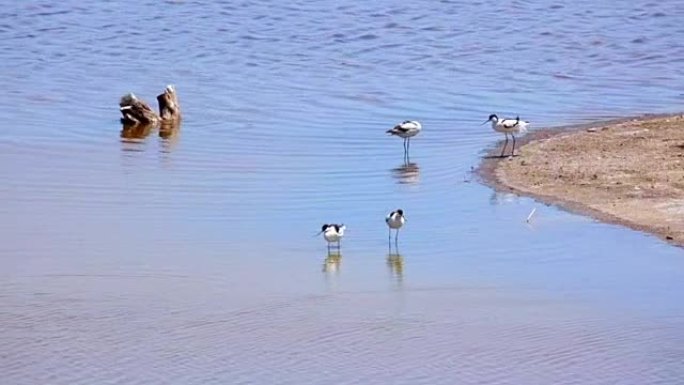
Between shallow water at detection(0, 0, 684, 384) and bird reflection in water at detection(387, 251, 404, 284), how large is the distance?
2cm

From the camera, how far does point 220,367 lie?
9.19 m

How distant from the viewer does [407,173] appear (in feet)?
50.5

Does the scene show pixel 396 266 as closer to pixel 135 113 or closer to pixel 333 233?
pixel 333 233

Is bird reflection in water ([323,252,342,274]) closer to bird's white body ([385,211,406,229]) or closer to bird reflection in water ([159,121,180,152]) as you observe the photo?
bird's white body ([385,211,406,229])

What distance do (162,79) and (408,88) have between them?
3.70 m

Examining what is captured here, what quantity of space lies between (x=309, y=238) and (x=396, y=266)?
1140mm

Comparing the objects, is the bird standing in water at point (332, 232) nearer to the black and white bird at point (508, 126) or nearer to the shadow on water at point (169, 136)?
the black and white bird at point (508, 126)

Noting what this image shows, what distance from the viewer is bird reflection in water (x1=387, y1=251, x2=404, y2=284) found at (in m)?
11.2

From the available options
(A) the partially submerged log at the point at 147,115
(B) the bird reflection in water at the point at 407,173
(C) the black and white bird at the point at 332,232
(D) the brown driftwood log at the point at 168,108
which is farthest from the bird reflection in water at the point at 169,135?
(C) the black and white bird at the point at 332,232

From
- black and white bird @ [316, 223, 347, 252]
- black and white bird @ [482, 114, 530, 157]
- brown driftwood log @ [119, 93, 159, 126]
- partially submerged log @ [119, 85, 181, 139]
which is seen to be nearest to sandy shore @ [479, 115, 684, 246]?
black and white bird @ [482, 114, 530, 157]

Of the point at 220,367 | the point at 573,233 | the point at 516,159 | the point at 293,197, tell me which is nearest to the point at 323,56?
the point at 516,159

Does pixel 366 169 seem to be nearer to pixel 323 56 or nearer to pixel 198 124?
pixel 198 124

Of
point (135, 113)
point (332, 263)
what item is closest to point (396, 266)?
point (332, 263)

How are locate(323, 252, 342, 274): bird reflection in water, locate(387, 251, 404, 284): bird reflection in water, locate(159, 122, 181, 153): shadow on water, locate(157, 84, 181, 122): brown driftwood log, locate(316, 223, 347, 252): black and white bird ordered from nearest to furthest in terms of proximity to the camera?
1. locate(387, 251, 404, 284): bird reflection in water
2. locate(323, 252, 342, 274): bird reflection in water
3. locate(316, 223, 347, 252): black and white bird
4. locate(159, 122, 181, 153): shadow on water
5. locate(157, 84, 181, 122): brown driftwood log
